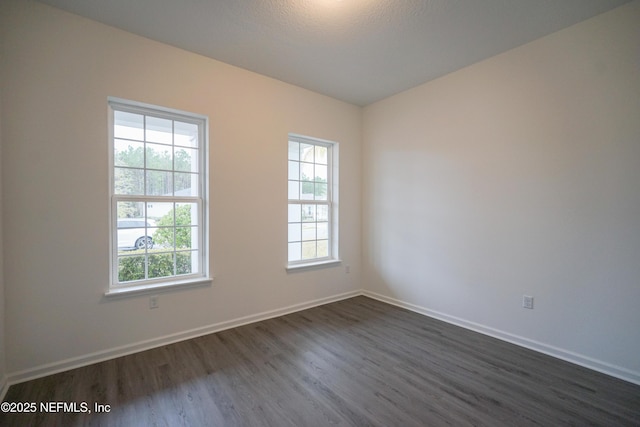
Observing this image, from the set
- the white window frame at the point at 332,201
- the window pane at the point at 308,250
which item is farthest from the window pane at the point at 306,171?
the window pane at the point at 308,250

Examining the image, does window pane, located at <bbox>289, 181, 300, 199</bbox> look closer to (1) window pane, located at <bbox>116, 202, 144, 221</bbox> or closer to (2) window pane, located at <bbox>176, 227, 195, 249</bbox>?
(2) window pane, located at <bbox>176, 227, 195, 249</bbox>

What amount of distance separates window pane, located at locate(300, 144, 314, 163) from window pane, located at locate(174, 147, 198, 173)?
136 centimetres

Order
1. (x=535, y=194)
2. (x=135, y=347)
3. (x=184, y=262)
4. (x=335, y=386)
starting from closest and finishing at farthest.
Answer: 1. (x=335, y=386)
2. (x=135, y=347)
3. (x=535, y=194)
4. (x=184, y=262)

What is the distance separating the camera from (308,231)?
380cm

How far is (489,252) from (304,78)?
283 centimetres

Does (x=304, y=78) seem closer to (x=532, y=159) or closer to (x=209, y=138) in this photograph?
(x=209, y=138)

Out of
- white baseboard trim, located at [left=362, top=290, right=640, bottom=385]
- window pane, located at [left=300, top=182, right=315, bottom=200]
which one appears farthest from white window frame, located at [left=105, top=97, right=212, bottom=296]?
white baseboard trim, located at [left=362, top=290, right=640, bottom=385]

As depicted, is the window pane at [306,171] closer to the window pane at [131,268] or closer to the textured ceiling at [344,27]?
the textured ceiling at [344,27]

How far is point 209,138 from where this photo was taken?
112 inches

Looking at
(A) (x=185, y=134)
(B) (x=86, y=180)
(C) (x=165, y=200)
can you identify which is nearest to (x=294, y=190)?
(A) (x=185, y=134)

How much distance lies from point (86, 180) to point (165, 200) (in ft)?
2.02

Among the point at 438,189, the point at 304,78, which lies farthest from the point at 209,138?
the point at 438,189

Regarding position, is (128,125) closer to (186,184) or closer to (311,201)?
(186,184)

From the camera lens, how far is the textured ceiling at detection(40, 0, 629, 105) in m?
2.10
